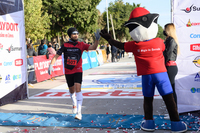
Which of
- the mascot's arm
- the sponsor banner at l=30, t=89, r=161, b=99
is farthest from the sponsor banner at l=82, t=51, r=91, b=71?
the mascot's arm

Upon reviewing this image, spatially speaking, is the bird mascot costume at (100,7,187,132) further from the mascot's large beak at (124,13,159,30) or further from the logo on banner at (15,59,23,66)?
the logo on banner at (15,59,23,66)

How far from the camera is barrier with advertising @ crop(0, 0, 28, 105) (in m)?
7.02

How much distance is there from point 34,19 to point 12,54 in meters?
22.1

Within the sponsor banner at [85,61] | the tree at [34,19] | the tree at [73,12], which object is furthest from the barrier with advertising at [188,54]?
the tree at [73,12]

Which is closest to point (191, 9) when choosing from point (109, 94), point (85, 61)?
point (109, 94)

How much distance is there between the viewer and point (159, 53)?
4.18 meters

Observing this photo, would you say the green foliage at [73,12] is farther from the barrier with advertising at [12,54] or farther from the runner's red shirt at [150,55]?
the runner's red shirt at [150,55]

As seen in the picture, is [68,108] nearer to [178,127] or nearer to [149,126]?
[149,126]

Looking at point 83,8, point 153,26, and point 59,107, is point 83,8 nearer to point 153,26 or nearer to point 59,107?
point 59,107

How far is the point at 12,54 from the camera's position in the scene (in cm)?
737

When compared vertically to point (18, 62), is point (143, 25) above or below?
above

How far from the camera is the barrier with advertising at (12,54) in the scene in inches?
276

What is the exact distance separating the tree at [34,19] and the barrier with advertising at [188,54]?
80.9 ft

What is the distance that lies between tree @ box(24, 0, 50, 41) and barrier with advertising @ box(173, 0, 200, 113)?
80.9ft
